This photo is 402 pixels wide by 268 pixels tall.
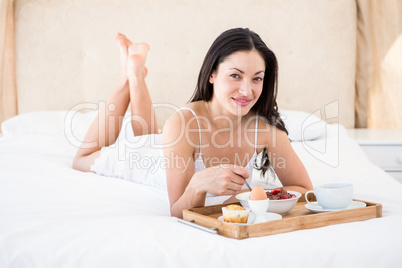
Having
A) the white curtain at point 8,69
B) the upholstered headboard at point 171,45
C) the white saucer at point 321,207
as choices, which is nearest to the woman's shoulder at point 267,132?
the white saucer at point 321,207

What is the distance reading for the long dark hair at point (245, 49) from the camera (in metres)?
1.53

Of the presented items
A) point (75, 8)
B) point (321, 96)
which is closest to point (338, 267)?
point (321, 96)

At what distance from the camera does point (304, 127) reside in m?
2.57

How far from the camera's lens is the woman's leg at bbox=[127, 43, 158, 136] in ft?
7.86

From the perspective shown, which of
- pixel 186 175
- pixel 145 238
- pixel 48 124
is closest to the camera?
pixel 145 238

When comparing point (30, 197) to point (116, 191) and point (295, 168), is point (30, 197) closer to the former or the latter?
point (116, 191)

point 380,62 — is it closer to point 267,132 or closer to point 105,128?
point 267,132

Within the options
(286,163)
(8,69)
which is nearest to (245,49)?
(286,163)

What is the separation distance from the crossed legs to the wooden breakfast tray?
1.21 metres

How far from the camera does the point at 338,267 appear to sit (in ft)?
3.11

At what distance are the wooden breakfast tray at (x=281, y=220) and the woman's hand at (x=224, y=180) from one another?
0.06m

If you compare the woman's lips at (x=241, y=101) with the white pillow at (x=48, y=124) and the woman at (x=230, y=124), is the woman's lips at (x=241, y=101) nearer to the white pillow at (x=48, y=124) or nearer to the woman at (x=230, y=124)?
the woman at (x=230, y=124)

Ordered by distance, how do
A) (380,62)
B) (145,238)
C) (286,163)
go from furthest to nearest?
1. (380,62)
2. (286,163)
3. (145,238)

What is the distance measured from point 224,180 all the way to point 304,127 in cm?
149
